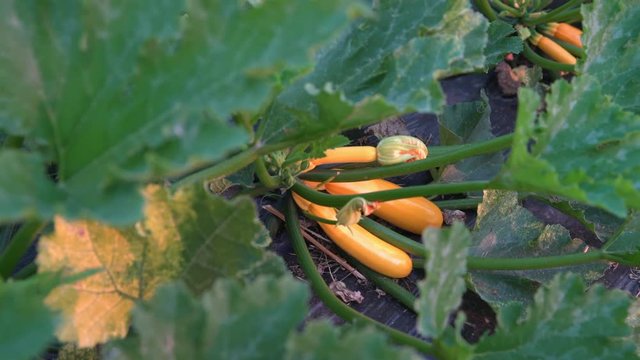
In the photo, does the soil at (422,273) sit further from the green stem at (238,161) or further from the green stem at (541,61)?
the green stem at (238,161)

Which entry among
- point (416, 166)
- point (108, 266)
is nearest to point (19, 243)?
point (108, 266)

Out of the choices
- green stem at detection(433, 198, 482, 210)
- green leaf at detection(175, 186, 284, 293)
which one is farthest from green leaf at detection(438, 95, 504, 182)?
green leaf at detection(175, 186, 284, 293)

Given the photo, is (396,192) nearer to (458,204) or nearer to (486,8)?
(458,204)

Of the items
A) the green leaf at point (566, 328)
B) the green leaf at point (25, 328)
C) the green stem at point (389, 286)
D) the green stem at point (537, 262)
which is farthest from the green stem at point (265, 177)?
the green leaf at point (25, 328)

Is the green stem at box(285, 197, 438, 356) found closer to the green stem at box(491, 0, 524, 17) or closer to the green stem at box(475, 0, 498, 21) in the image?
the green stem at box(475, 0, 498, 21)

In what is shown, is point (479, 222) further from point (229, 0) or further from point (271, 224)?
point (229, 0)

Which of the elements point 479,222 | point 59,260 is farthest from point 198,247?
point 479,222
